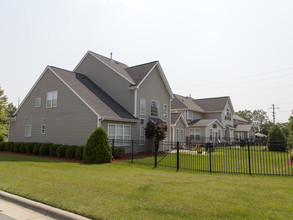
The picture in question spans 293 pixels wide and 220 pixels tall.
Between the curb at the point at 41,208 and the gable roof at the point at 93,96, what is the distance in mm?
10912

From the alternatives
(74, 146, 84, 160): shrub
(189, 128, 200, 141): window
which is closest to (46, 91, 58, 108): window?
(74, 146, 84, 160): shrub

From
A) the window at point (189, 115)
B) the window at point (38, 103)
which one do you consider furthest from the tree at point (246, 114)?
the window at point (38, 103)

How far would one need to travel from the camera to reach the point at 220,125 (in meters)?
37.2

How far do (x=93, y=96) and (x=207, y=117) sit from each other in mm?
25859

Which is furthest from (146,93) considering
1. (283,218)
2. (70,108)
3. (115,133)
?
(283,218)

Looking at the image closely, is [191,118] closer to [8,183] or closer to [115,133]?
[115,133]

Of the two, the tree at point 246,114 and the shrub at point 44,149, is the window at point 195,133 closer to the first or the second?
the shrub at point 44,149

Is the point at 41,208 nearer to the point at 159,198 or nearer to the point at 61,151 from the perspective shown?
the point at 159,198

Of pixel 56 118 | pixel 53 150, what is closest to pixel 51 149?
pixel 53 150

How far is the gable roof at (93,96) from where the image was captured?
18.3 meters

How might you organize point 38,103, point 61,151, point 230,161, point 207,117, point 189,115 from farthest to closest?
point 207,117 → point 189,115 → point 38,103 → point 61,151 → point 230,161

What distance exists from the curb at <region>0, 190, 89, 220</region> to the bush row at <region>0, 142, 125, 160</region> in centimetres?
957

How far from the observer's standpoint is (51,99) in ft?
70.8

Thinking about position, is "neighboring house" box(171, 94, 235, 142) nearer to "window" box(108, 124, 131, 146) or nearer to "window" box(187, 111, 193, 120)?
"window" box(187, 111, 193, 120)
